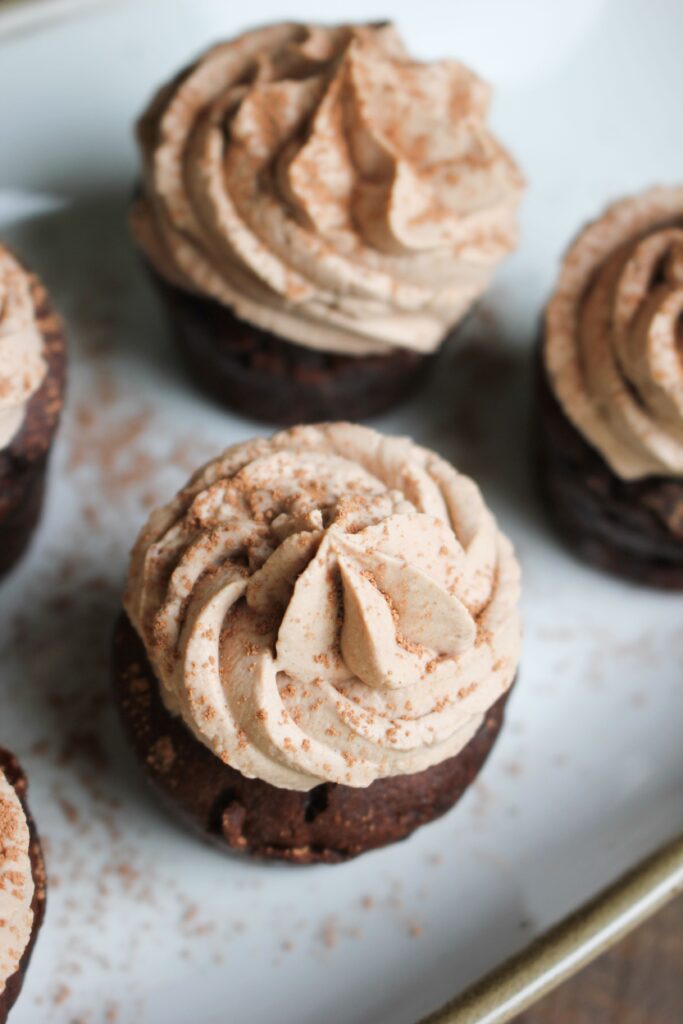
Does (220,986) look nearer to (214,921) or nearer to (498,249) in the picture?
(214,921)

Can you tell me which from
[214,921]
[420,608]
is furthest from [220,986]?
[420,608]

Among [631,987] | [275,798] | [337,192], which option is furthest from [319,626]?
[631,987]

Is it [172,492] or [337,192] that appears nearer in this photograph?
[337,192]

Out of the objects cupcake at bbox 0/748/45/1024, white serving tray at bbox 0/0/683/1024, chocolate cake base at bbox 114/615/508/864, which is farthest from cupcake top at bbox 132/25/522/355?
cupcake at bbox 0/748/45/1024

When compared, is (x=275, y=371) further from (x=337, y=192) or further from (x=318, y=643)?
(x=318, y=643)

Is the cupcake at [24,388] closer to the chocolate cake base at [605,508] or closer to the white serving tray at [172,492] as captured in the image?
the white serving tray at [172,492]

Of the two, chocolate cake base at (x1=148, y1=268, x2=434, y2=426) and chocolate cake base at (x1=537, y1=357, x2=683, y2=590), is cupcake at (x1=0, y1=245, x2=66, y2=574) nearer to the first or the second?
chocolate cake base at (x1=148, y1=268, x2=434, y2=426)

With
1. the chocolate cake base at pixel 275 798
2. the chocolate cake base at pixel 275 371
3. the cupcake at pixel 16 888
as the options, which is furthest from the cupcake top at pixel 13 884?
the chocolate cake base at pixel 275 371
